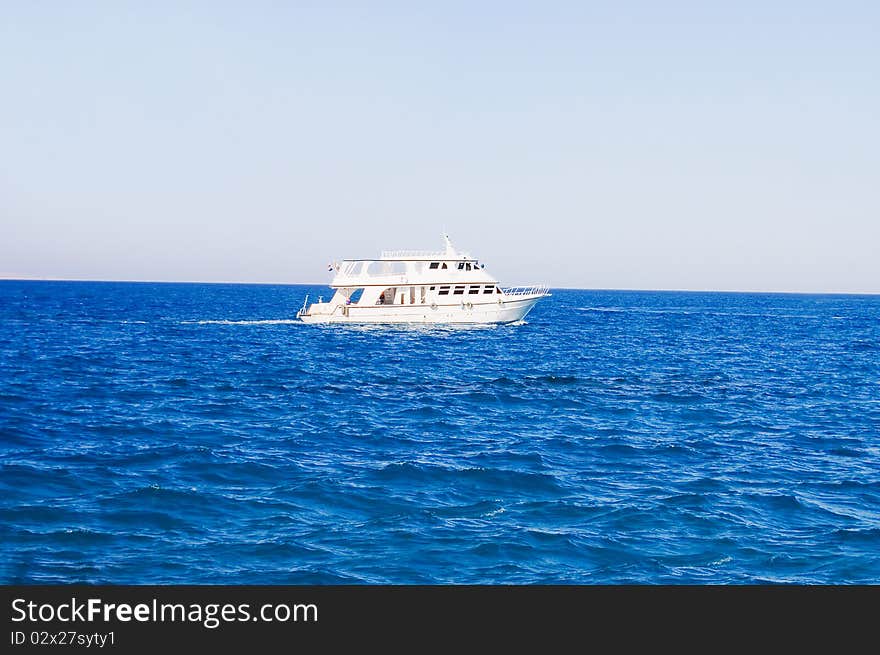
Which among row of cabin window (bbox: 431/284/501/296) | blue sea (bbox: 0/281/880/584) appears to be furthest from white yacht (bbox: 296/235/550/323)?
blue sea (bbox: 0/281/880/584)

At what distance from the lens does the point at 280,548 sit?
12078 millimetres

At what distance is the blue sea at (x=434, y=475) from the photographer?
38.4ft

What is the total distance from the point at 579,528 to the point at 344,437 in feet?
32.7

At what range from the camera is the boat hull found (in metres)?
68.3

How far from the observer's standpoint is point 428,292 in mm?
68188

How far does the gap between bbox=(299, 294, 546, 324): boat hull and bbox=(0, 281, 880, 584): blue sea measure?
28.7 metres

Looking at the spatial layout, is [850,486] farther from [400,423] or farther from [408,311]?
[408,311]
